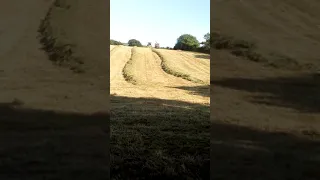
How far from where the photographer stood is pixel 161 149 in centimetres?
297

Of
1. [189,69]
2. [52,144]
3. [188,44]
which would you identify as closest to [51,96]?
[52,144]

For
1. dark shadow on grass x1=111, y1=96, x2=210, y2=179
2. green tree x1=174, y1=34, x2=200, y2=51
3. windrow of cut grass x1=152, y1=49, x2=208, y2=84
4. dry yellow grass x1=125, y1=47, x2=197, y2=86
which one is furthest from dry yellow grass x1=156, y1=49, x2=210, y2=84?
dark shadow on grass x1=111, y1=96, x2=210, y2=179

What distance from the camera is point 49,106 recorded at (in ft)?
5.25

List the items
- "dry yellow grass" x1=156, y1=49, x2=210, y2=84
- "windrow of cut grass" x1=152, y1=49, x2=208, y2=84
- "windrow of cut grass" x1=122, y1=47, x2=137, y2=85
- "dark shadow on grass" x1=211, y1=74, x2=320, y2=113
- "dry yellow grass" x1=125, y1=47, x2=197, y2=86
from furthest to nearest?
"dry yellow grass" x1=156, y1=49, x2=210, y2=84
"windrow of cut grass" x1=152, y1=49, x2=208, y2=84
"windrow of cut grass" x1=122, y1=47, x2=137, y2=85
"dry yellow grass" x1=125, y1=47, x2=197, y2=86
"dark shadow on grass" x1=211, y1=74, x2=320, y2=113

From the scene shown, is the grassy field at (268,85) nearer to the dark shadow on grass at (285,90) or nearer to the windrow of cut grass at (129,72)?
the dark shadow on grass at (285,90)

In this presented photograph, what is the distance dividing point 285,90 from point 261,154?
31 cm

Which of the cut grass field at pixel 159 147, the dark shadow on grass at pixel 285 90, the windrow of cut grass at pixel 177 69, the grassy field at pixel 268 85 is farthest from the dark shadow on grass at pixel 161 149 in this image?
the windrow of cut grass at pixel 177 69

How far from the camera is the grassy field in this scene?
152 cm

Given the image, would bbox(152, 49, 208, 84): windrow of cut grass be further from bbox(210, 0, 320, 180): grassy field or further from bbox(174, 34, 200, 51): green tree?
bbox(210, 0, 320, 180): grassy field

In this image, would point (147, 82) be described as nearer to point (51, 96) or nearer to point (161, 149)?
point (161, 149)

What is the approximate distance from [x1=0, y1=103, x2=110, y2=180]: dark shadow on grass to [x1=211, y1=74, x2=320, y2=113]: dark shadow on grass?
631 mm

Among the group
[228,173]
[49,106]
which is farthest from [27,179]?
[228,173]

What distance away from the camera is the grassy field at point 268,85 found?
1.52m

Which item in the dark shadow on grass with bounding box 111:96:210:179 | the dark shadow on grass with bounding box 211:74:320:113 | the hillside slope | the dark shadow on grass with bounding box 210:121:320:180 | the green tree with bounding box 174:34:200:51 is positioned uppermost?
the green tree with bounding box 174:34:200:51
